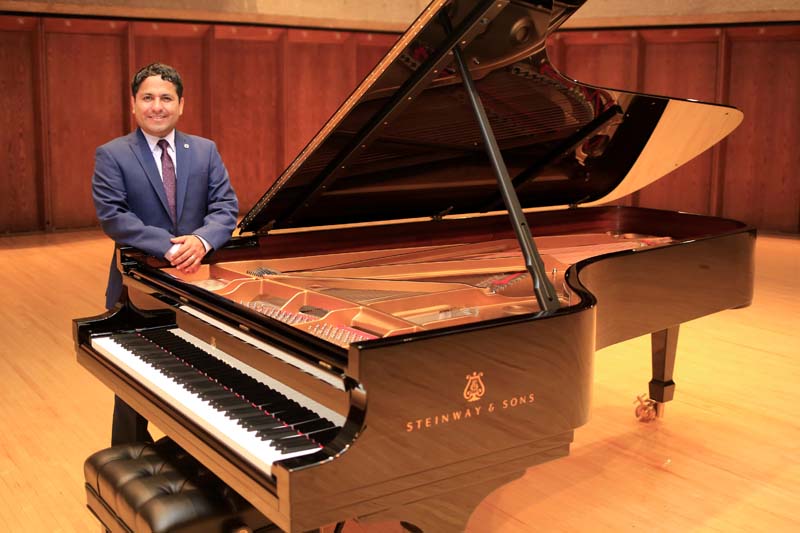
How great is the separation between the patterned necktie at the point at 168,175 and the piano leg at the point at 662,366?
217 cm

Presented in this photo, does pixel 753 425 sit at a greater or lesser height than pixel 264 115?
lesser

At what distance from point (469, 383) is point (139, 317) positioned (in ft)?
4.16

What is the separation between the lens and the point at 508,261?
3.31 meters

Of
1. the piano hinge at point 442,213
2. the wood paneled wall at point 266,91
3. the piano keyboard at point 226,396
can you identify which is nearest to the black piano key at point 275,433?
the piano keyboard at point 226,396

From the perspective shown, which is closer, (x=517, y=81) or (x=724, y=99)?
(x=517, y=81)

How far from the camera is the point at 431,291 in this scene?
274 centimetres

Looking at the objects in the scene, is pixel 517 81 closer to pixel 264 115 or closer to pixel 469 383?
pixel 469 383

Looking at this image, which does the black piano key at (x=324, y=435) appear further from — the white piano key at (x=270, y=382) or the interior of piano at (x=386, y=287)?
the interior of piano at (x=386, y=287)

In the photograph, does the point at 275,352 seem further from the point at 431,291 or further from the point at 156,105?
the point at 156,105

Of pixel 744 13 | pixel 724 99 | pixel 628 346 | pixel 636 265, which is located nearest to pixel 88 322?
pixel 636 265

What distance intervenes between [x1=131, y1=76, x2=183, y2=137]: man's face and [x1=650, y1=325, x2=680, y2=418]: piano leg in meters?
2.29

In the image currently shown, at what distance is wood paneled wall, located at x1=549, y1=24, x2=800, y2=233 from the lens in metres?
8.98

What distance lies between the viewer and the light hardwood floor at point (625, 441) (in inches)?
114

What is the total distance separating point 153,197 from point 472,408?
4.65ft
